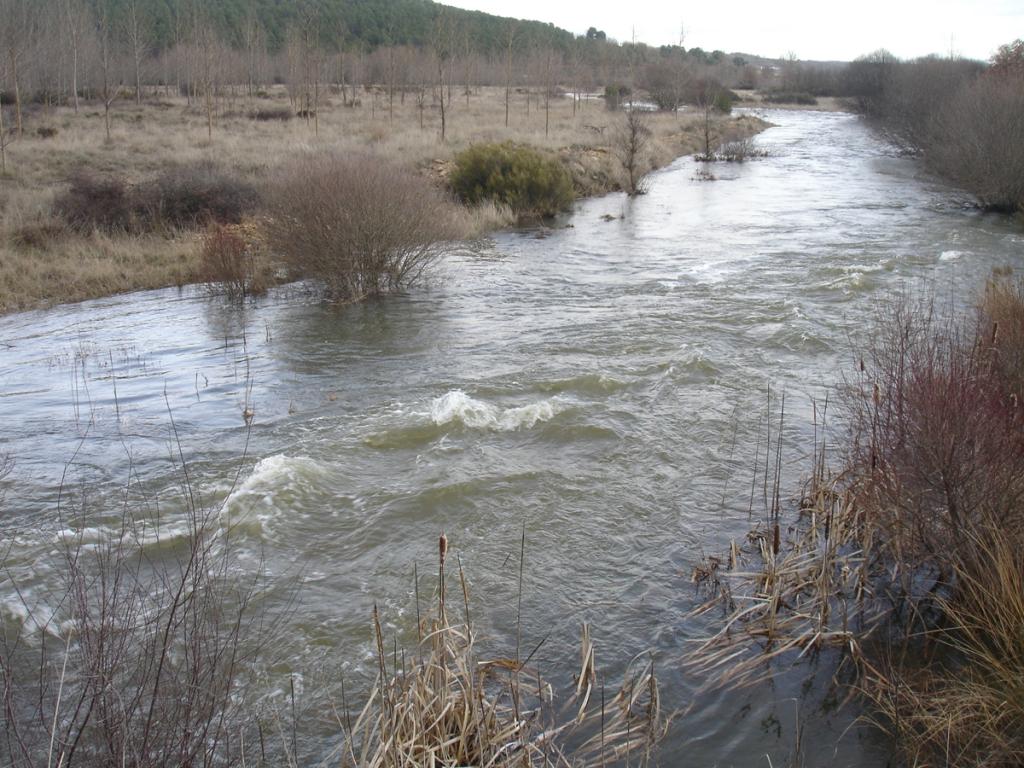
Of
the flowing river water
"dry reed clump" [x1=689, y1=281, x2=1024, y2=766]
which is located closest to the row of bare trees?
the flowing river water

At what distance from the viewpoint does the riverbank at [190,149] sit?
16.7m

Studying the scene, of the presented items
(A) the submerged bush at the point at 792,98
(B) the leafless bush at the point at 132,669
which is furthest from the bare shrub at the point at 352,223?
(A) the submerged bush at the point at 792,98

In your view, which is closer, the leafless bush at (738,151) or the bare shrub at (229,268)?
the bare shrub at (229,268)

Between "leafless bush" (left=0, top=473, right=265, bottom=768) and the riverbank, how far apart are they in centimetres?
1117

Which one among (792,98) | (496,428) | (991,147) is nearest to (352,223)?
(496,428)

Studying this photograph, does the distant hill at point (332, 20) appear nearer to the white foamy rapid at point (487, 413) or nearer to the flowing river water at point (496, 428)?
the flowing river water at point (496, 428)

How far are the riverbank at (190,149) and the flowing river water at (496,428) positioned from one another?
1.47m

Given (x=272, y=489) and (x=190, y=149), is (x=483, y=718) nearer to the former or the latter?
(x=272, y=489)

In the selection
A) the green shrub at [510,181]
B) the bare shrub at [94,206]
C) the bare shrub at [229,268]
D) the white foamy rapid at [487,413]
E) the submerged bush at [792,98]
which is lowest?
the white foamy rapid at [487,413]

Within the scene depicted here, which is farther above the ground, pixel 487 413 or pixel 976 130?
pixel 976 130

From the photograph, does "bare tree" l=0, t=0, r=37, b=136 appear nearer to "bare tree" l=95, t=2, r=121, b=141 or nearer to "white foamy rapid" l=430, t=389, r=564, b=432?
"bare tree" l=95, t=2, r=121, b=141

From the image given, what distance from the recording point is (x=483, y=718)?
149 inches

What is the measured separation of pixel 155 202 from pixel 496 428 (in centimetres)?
1427

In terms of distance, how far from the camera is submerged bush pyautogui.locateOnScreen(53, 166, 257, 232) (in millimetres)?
18906
